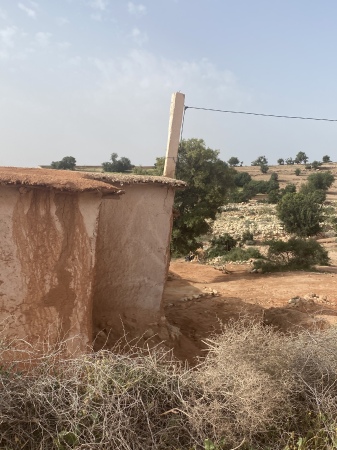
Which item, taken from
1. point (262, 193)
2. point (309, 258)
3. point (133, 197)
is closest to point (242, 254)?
point (309, 258)

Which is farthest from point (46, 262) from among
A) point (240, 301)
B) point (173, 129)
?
point (240, 301)

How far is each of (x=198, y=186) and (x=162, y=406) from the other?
1441 centimetres

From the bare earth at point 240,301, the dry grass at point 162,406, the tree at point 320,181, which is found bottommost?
the bare earth at point 240,301

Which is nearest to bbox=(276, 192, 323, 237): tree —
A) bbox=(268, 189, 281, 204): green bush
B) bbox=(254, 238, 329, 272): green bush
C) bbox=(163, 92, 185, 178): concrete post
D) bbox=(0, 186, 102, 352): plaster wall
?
bbox=(254, 238, 329, 272): green bush

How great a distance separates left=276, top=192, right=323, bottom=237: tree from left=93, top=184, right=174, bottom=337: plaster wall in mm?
19784

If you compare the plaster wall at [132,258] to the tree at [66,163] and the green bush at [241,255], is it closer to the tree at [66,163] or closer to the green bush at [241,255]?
the green bush at [241,255]

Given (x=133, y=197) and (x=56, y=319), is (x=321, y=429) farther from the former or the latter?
(x=133, y=197)

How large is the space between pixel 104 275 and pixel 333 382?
437 cm

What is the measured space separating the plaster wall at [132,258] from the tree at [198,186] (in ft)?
31.5

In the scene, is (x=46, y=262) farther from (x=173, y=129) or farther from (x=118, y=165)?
(x=118, y=165)

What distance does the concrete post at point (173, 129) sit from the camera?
31.2 feet

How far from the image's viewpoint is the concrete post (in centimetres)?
950

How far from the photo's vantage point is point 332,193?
5334 cm

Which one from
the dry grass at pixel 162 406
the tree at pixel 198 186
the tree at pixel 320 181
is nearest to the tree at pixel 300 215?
the tree at pixel 198 186
